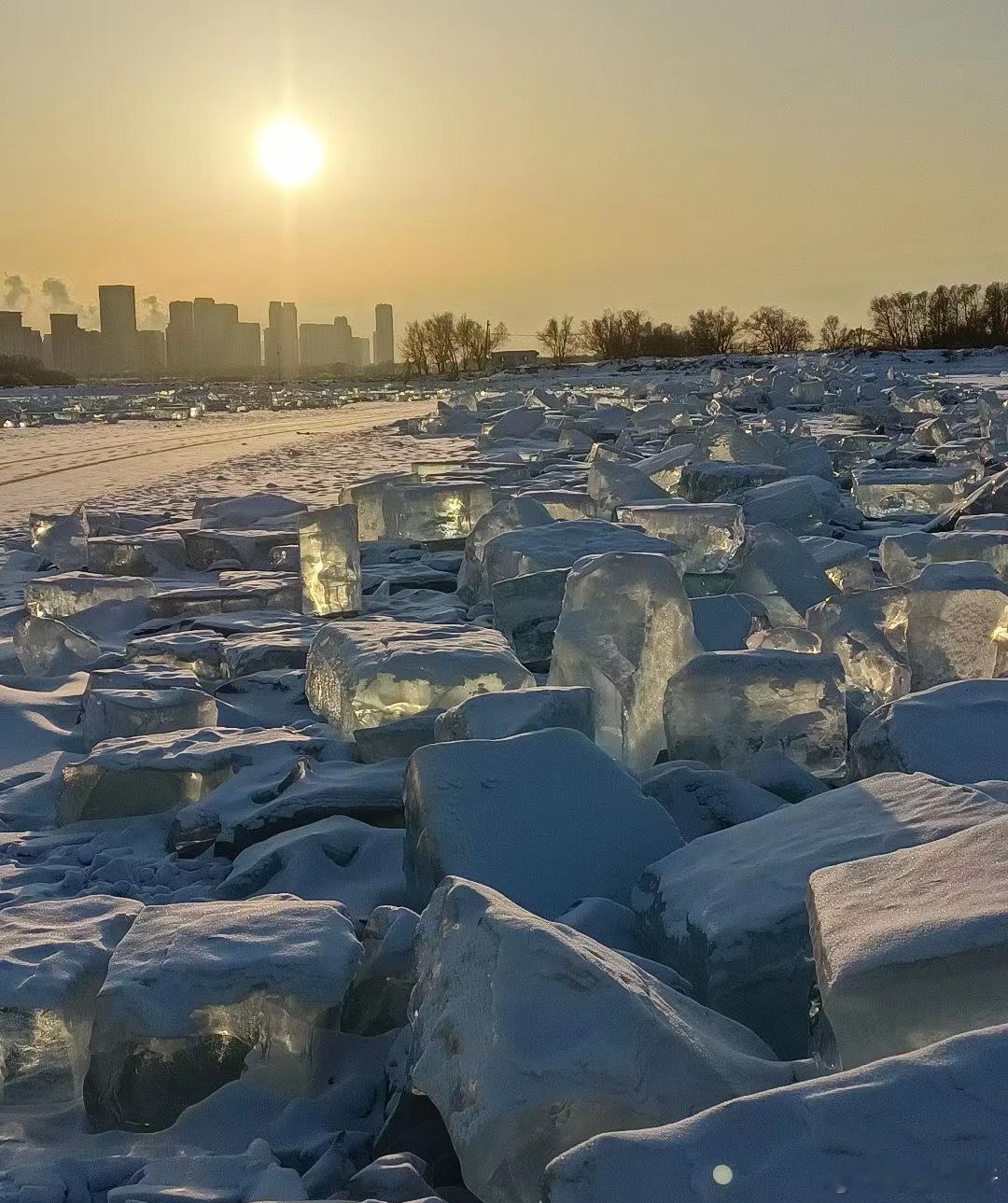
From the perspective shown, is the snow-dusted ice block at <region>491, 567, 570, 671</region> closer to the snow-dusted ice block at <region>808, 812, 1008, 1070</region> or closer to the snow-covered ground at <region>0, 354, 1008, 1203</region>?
the snow-covered ground at <region>0, 354, 1008, 1203</region>

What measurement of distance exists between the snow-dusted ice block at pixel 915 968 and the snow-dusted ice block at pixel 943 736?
0.70m

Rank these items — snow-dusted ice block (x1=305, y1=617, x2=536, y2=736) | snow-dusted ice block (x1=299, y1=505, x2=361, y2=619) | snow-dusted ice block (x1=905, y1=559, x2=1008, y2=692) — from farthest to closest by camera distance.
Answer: snow-dusted ice block (x1=299, y1=505, x2=361, y2=619), snow-dusted ice block (x1=905, y1=559, x2=1008, y2=692), snow-dusted ice block (x1=305, y1=617, x2=536, y2=736)

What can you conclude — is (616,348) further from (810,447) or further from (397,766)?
(397,766)

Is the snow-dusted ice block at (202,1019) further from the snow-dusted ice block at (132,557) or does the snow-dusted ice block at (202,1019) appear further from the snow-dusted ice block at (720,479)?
the snow-dusted ice block at (720,479)

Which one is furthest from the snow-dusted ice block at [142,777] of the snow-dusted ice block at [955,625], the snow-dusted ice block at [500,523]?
the snow-dusted ice block at [500,523]

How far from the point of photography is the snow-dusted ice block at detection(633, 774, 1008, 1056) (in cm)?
133

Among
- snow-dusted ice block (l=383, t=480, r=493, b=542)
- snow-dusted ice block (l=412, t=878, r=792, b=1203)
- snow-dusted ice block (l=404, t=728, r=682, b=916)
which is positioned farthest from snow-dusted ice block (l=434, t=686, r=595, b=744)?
snow-dusted ice block (l=383, t=480, r=493, b=542)

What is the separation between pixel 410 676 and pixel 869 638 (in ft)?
3.81

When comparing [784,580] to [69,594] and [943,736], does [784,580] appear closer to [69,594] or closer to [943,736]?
[943,736]

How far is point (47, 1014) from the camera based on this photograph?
1397mm

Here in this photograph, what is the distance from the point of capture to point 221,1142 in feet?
4.34

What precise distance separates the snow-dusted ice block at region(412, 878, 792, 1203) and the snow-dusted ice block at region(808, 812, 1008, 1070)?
5.4 inches

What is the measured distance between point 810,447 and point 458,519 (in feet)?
9.69

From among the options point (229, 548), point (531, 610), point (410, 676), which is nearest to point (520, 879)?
point (410, 676)
